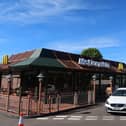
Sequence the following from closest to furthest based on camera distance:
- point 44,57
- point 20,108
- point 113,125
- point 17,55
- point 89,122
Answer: point 113,125
point 89,122
point 20,108
point 44,57
point 17,55

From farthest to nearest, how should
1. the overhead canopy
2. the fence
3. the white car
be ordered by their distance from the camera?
the overhead canopy → the fence → the white car

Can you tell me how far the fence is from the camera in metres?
17.1

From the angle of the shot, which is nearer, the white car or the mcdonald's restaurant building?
the white car

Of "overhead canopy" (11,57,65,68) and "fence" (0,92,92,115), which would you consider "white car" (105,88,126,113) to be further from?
"overhead canopy" (11,57,65,68)

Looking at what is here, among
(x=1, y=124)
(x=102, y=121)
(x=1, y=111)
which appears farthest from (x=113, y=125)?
(x=1, y=111)

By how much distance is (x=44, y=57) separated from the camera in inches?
989

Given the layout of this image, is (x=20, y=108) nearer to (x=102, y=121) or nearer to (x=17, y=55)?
(x=102, y=121)

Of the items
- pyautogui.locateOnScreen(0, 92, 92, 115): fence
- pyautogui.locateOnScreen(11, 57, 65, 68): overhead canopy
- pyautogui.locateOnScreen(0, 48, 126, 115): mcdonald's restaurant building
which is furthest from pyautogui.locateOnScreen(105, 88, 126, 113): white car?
pyautogui.locateOnScreen(11, 57, 65, 68): overhead canopy

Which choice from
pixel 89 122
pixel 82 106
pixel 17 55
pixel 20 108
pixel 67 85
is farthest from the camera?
pixel 17 55

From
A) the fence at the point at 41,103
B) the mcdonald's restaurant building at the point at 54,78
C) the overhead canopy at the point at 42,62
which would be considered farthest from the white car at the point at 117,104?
the overhead canopy at the point at 42,62

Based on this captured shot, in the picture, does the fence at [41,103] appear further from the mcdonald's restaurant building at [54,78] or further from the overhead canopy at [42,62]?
the overhead canopy at [42,62]

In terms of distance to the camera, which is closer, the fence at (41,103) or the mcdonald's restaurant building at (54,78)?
the fence at (41,103)

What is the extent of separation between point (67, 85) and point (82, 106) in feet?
22.8

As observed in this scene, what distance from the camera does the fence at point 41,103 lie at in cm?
1708
